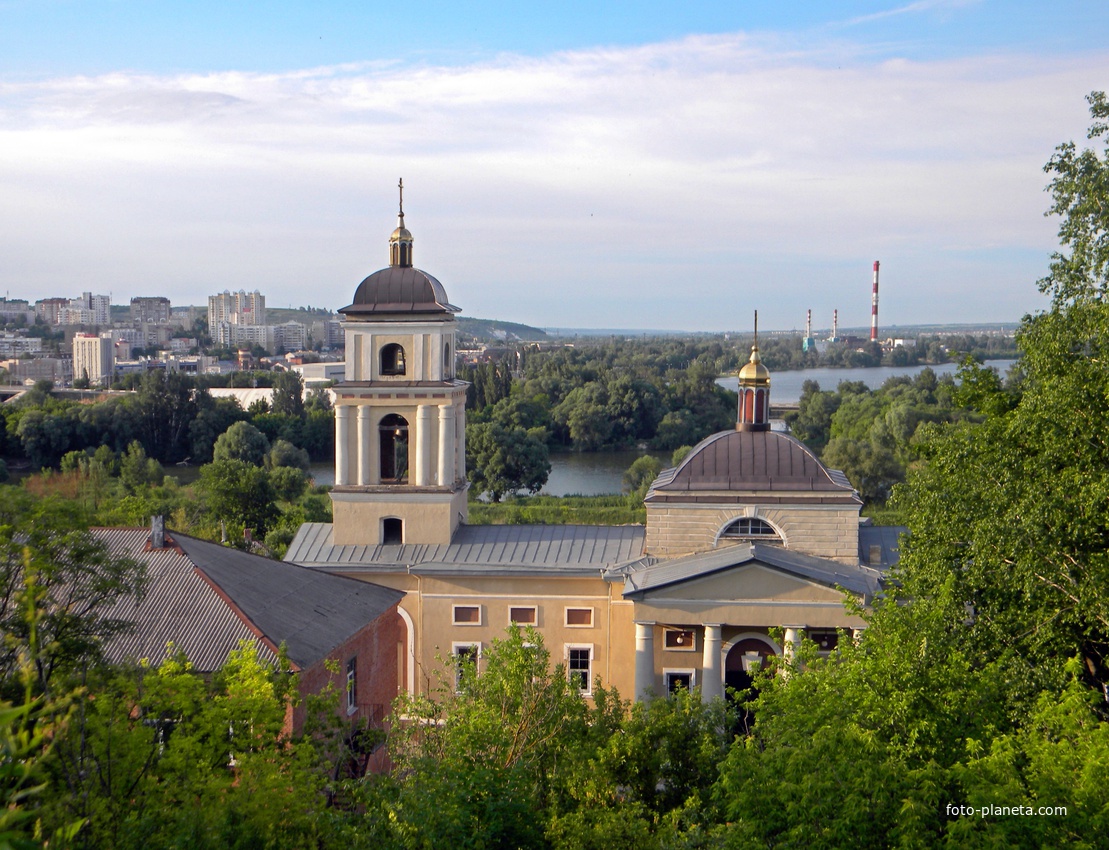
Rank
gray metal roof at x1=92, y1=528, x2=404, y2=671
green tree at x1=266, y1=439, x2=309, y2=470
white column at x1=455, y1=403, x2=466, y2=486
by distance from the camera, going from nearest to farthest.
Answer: gray metal roof at x1=92, y1=528, x2=404, y2=671 < white column at x1=455, y1=403, x2=466, y2=486 < green tree at x1=266, y1=439, x2=309, y2=470

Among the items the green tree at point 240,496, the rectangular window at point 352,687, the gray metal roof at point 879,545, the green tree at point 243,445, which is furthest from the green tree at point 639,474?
the rectangular window at point 352,687

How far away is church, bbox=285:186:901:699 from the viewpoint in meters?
21.6

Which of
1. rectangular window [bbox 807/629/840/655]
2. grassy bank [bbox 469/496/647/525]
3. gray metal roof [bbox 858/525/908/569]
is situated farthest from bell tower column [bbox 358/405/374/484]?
grassy bank [bbox 469/496/647/525]

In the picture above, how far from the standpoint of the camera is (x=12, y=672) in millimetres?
10594

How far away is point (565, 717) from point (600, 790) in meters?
1.60

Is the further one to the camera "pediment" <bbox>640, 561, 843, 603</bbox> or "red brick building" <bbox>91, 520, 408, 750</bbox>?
"pediment" <bbox>640, 561, 843, 603</bbox>

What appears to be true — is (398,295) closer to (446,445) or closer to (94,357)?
(446,445)

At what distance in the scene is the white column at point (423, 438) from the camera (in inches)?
968

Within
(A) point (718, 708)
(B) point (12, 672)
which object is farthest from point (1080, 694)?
(B) point (12, 672)

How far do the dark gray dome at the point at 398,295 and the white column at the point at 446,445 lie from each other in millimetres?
2238

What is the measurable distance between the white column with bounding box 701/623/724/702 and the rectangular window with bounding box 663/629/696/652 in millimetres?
1148

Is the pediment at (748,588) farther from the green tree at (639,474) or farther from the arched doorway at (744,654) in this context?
the green tree at (639,474)

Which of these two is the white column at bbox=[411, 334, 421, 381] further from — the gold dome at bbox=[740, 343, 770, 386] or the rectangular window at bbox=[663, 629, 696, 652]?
the rectangular window at bbox=[663, 629, 696, 652]

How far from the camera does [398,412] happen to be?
2489cm
